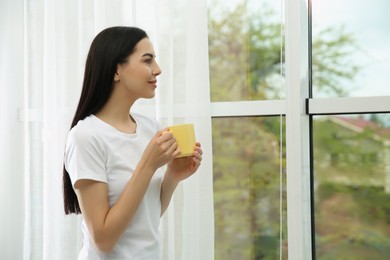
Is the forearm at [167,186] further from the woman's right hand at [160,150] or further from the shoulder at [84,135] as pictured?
the shoulder at [84,135]

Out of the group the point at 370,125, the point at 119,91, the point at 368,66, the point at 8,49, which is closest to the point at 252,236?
the point at 370,125

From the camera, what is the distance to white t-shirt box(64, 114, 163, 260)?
1212mm

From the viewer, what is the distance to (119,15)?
2.03 meters

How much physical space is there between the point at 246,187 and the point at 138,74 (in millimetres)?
803

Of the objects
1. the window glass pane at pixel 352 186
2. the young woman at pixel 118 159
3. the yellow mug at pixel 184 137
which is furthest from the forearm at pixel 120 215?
the window glass pane at pixel 352 186

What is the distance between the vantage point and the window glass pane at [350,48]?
1.81 m

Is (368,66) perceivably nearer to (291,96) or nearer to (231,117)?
(291,96)

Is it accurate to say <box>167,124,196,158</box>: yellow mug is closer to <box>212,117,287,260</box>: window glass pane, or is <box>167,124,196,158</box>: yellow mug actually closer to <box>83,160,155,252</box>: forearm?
<box>83,160,155,252</box>: forearm

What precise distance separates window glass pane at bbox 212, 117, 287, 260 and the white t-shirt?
0.70 m

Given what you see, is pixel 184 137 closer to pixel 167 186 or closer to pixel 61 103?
pixel 167 186

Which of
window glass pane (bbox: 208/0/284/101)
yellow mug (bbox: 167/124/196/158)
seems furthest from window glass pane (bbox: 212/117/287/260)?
yellow mug (bbox: 167/124/196/158)

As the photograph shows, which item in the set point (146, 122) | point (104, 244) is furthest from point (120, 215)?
point (146, 122)

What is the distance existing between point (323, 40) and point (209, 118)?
51 centimetres

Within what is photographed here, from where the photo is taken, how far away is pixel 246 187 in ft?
6.38
